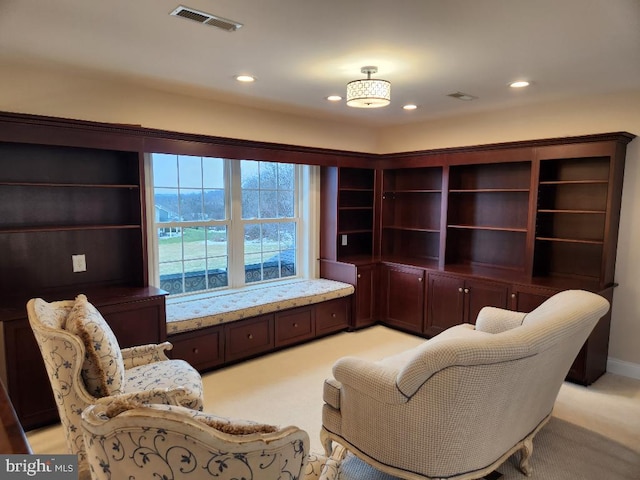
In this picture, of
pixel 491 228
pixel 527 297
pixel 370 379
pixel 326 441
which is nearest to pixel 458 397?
pixel 370 379

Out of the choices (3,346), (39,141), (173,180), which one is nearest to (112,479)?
(3,346)

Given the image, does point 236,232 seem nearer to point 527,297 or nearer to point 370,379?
point 370,379

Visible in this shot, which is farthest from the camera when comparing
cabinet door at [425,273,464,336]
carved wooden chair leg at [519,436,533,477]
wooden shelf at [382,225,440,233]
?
wooden shelf at [382,225,440,233]

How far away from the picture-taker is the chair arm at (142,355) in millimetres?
2670

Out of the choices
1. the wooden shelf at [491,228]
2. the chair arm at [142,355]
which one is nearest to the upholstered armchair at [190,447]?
the chair arm at [142,355]

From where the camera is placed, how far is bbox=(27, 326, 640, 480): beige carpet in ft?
8.93

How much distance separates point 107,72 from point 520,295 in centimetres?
380

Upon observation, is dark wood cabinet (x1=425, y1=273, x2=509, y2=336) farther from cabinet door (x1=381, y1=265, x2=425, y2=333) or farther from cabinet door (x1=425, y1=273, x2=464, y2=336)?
cabinet door (x1=381, y1=265, x2=425, y2=333)

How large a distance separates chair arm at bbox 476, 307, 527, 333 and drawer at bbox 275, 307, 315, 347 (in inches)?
71.4

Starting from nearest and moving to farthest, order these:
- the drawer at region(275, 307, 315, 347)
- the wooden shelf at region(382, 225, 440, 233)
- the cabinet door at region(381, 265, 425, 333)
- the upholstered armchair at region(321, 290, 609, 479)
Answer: the upholstered armchair at region(321, 290, 609, 479) < the drawer at region(275, 307, 315, 347) < the cabinet door at region(381, 265, 425, 333) < the wooden shelf at region(382, 225, 440, 233)

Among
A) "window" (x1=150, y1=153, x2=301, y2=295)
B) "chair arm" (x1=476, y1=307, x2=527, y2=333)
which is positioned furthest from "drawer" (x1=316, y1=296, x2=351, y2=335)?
"chair arm" (x1=476, y1=307, x2=527, y2=333)

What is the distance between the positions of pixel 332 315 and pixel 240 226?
1383 millimetres

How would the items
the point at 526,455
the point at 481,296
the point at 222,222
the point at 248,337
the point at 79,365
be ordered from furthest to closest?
the point at 222,222, the point at 481,296, the point at 248,337, the point at 526,455, the point at 79,365

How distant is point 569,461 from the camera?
2.44m
